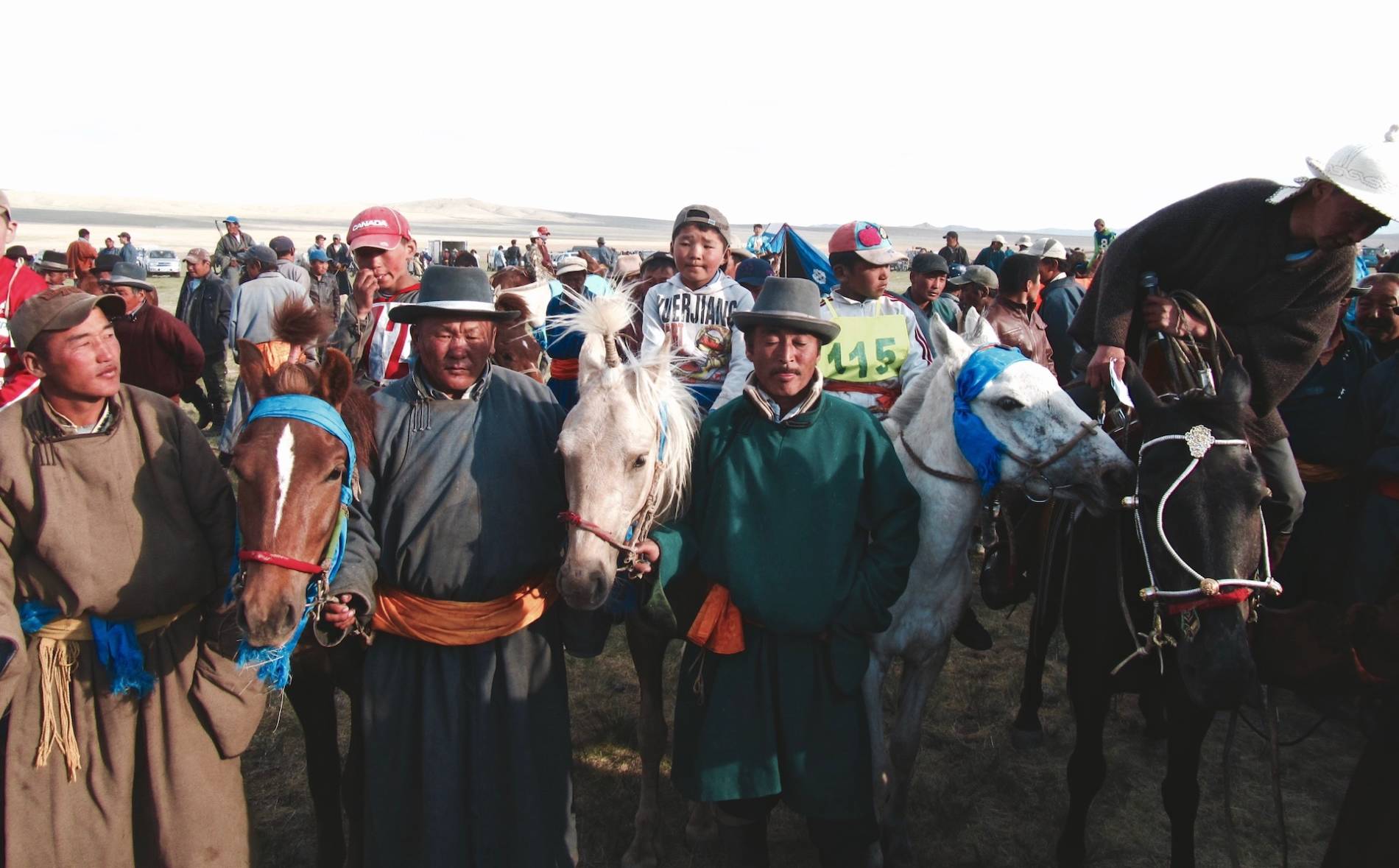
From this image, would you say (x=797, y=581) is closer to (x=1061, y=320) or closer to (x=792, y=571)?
(x=792, y=571)

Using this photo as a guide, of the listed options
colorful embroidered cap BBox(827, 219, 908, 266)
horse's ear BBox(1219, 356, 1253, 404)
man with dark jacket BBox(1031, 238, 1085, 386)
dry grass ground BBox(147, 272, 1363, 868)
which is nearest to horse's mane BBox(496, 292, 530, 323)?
colorful embroidered cap BBox(827, 219, 908, 266)

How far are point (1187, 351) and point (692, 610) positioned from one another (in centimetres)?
236

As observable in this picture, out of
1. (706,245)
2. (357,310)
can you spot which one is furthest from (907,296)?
(357,310)

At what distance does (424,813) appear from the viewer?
9.16 ft

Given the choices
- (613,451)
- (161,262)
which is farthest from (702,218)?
(161,262)

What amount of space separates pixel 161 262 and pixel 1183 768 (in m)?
44.1

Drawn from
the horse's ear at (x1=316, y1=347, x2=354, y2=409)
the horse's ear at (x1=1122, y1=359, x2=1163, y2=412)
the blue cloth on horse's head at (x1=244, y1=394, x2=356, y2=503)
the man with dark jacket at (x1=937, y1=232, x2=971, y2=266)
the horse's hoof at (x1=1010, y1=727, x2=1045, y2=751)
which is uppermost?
the man with dark jacket at (x1=937, y1=232, x2=971, y2=266)

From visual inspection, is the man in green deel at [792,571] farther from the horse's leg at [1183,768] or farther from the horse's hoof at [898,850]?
the horse's leg at [1183,768]

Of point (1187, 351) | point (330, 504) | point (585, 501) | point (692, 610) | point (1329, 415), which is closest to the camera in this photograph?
point (330, 504)

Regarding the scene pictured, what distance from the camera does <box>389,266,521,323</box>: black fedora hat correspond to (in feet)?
8.96

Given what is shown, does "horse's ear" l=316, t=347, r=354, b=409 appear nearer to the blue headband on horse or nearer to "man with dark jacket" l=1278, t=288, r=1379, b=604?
the blue headband on horse

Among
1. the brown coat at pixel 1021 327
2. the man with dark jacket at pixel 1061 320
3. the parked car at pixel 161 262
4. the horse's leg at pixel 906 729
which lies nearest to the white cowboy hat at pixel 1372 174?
the horse's leg at pixel 906 729

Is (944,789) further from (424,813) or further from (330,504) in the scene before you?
(330,504)

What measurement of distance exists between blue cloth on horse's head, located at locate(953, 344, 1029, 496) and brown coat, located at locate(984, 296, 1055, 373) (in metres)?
3.64
